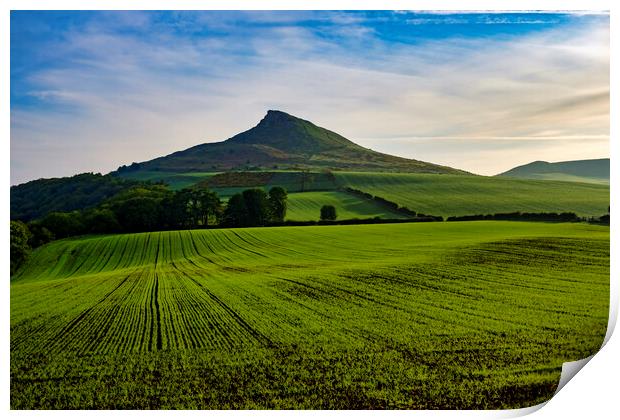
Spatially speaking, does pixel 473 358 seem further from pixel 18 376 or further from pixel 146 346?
pixel 18 376

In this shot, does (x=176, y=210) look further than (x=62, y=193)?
Yes

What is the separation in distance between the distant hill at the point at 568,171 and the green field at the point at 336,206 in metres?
2.66

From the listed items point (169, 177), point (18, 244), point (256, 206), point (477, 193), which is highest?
point (169, 177)

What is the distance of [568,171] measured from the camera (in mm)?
7895

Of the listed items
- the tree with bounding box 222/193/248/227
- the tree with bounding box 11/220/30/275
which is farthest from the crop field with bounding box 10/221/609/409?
the tree with bounding box 222/193/248/227

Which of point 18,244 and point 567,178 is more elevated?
point 567,178

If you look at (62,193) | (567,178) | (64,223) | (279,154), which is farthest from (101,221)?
(567,178)

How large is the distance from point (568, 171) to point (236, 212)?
5.14 m

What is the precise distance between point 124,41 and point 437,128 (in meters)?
4.65

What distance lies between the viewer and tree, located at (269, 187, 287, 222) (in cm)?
912

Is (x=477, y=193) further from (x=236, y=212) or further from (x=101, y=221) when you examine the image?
(x=101, y=221)

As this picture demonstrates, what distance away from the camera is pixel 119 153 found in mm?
7797

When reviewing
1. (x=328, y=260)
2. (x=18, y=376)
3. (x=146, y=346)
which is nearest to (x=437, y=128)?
(x=328, y=260)
